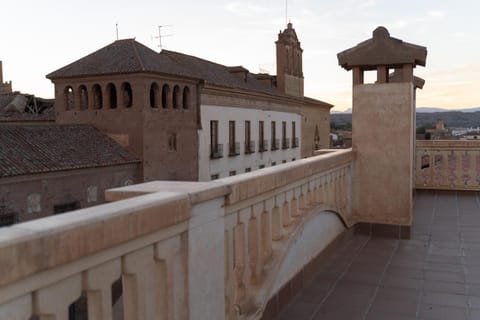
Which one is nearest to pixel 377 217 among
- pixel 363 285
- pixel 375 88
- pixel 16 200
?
pixel 375 88

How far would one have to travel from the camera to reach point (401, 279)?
4.80m

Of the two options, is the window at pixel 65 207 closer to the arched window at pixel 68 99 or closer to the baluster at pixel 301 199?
the arched window at pixel 68 99

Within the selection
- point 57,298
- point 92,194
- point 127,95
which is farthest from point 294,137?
point 57,298

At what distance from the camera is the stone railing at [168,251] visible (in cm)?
160

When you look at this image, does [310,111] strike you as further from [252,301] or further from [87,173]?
[252,301]

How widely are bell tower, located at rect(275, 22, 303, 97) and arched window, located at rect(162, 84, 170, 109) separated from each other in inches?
774

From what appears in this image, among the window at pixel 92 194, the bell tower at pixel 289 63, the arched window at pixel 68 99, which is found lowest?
the window at pixel 92 194

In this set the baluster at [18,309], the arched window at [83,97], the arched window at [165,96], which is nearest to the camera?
the baluster at [18,309]

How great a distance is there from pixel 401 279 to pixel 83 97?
23.9 metres

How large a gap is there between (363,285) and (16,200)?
15.1m

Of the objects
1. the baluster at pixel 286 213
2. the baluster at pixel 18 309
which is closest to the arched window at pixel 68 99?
the baluster at pixel 286 213

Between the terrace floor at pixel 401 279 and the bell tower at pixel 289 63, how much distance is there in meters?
38.3

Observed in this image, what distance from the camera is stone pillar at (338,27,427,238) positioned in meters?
6.55

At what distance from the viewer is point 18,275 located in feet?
4.87
